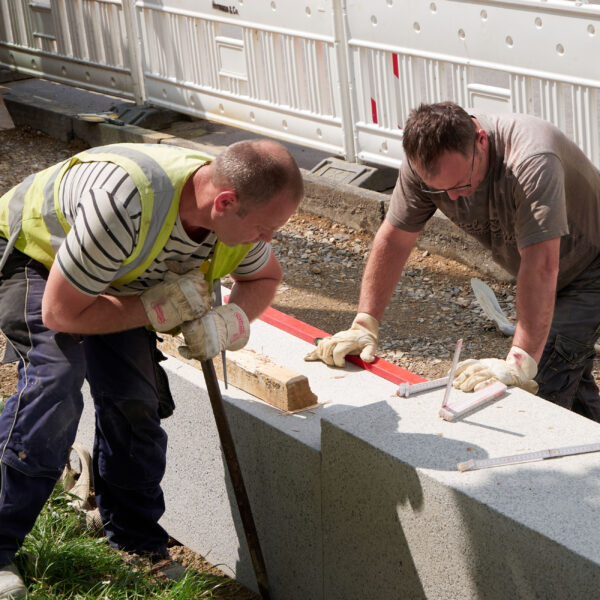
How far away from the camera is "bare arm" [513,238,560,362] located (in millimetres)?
3391

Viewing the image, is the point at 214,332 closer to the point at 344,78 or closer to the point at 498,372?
the point at 498,372

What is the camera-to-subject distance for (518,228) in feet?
11.5

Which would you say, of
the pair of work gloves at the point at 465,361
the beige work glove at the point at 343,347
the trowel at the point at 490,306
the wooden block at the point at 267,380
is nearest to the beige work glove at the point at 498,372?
the pair of work gloves at the point at 465,361

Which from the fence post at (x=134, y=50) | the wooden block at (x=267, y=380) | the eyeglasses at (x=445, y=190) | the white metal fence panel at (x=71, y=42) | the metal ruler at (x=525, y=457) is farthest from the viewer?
the white metal fence panel at (x=71, y=42)

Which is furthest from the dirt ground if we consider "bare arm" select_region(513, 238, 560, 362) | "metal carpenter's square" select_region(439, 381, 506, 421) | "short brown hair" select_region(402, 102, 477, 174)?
"short brown hair" select_region(402, 102, 477, 174)

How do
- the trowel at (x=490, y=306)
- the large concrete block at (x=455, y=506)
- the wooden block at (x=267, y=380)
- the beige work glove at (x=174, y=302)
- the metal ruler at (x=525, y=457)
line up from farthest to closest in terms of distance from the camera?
the trowel at (x=490, y=306), the wooden block at (x=267, y=380), the beige work glove at (x=174, y=302), the metal ruler at (x=525, y=457), the large concrete block at (x=455, y=506)

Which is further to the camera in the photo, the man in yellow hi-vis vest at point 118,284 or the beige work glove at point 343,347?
the beige work glove at point 343,347

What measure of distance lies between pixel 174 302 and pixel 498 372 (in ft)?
3.74

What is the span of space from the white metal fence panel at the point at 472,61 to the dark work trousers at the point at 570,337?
1697 mm

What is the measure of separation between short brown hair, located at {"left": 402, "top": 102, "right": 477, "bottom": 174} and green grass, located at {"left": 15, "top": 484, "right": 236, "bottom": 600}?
1.72 m

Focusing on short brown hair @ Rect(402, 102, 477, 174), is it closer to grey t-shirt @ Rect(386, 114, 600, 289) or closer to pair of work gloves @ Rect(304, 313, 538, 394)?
grey t-shirt @ Rect(386, 114, 600, 289)

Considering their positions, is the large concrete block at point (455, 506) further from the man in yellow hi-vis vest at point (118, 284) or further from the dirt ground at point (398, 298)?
the dirt ground at point (398, 298)

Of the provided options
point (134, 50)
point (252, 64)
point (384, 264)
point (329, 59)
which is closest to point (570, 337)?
point (384, 264)

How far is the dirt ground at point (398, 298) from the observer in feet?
16.8
